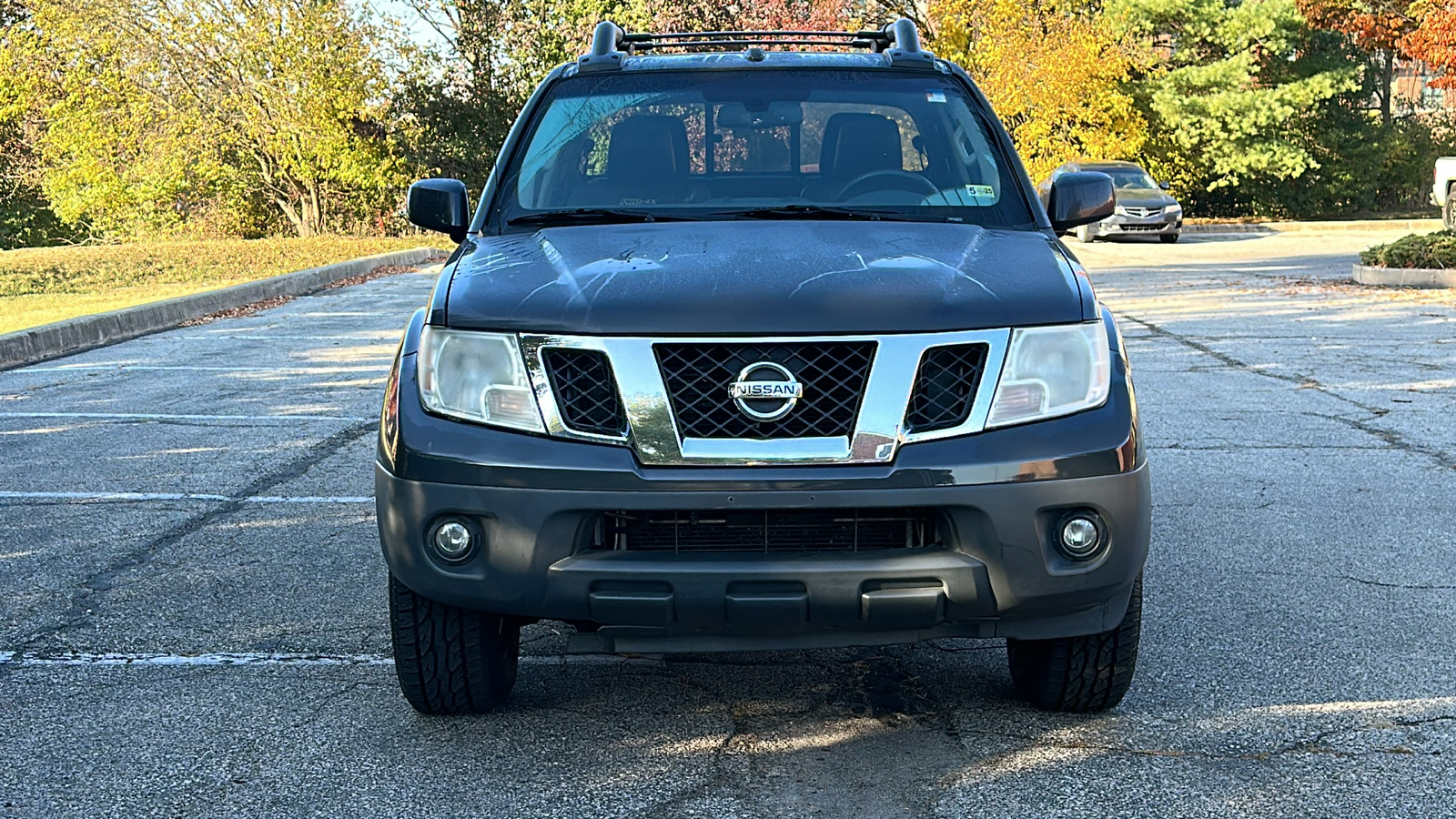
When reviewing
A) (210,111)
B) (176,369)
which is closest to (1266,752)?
(176,369)

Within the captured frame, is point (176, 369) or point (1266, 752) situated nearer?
point (1266, 752)

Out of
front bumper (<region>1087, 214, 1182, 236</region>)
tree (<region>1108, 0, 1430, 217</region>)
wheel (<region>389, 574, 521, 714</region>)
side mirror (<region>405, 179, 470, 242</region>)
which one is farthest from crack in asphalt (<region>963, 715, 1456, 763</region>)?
tree (<region>1108, 0, 1430, 217</region>)

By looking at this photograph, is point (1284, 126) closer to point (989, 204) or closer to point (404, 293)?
point (404, 293)

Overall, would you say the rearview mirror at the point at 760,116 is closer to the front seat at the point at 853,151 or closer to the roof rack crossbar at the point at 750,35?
the front seat at the point at 853,151

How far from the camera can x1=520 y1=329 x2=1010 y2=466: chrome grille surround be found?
3.40 metres

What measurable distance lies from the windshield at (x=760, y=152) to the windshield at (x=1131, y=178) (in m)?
25.7

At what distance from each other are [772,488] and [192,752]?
1.57m

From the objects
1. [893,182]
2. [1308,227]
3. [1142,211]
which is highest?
[893,182]

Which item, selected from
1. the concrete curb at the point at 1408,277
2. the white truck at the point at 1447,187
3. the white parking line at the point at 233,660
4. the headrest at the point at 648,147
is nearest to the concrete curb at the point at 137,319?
the white parking line at the point at 233,660

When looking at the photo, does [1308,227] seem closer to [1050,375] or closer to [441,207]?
[441,207]

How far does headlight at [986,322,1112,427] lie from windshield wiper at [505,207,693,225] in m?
1.30

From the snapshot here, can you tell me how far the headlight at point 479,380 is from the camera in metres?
3.52

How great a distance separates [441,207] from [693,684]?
66.7 inches

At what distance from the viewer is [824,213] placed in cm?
452
